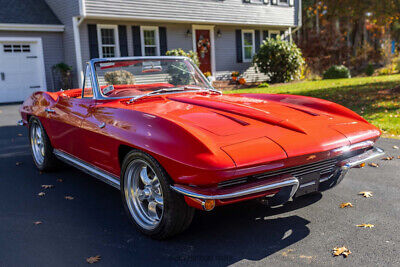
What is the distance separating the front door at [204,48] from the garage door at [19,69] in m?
7.22

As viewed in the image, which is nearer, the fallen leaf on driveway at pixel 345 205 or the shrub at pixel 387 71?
the fallen leaf on driveway at pixel 345 205

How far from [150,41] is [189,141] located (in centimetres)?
1554

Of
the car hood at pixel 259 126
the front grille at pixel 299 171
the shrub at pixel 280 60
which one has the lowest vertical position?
the front grille at pixel 299 171

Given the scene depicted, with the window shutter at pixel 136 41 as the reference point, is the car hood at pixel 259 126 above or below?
below

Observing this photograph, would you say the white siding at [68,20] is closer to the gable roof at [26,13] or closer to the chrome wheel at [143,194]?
the gable roof at [26,13]

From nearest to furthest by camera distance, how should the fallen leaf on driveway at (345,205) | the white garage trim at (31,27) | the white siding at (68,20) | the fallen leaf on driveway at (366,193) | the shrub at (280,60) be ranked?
the fallen leaf on driveway at (345,205) < the fallen leaf on driveway at (366,193) < the white garage trim at (31,27) < the white siding at (68,20) < the shrub at (280,60)

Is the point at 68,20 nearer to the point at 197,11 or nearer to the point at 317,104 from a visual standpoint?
the point at 197,11

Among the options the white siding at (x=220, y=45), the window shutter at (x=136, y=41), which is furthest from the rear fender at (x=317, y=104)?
the window shutter at (x=136, y=41)

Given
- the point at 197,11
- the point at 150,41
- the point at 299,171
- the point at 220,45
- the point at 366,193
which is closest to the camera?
the point at 299,171

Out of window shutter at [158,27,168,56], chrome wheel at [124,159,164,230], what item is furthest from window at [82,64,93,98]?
window shutter at [158,27,168,56]

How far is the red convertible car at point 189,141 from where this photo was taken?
265 centimetres

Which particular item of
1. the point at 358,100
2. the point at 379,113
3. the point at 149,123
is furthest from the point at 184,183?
the point at 358,100

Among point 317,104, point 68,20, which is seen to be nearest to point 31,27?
point 68,20

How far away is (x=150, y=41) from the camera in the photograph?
17.5 metres
